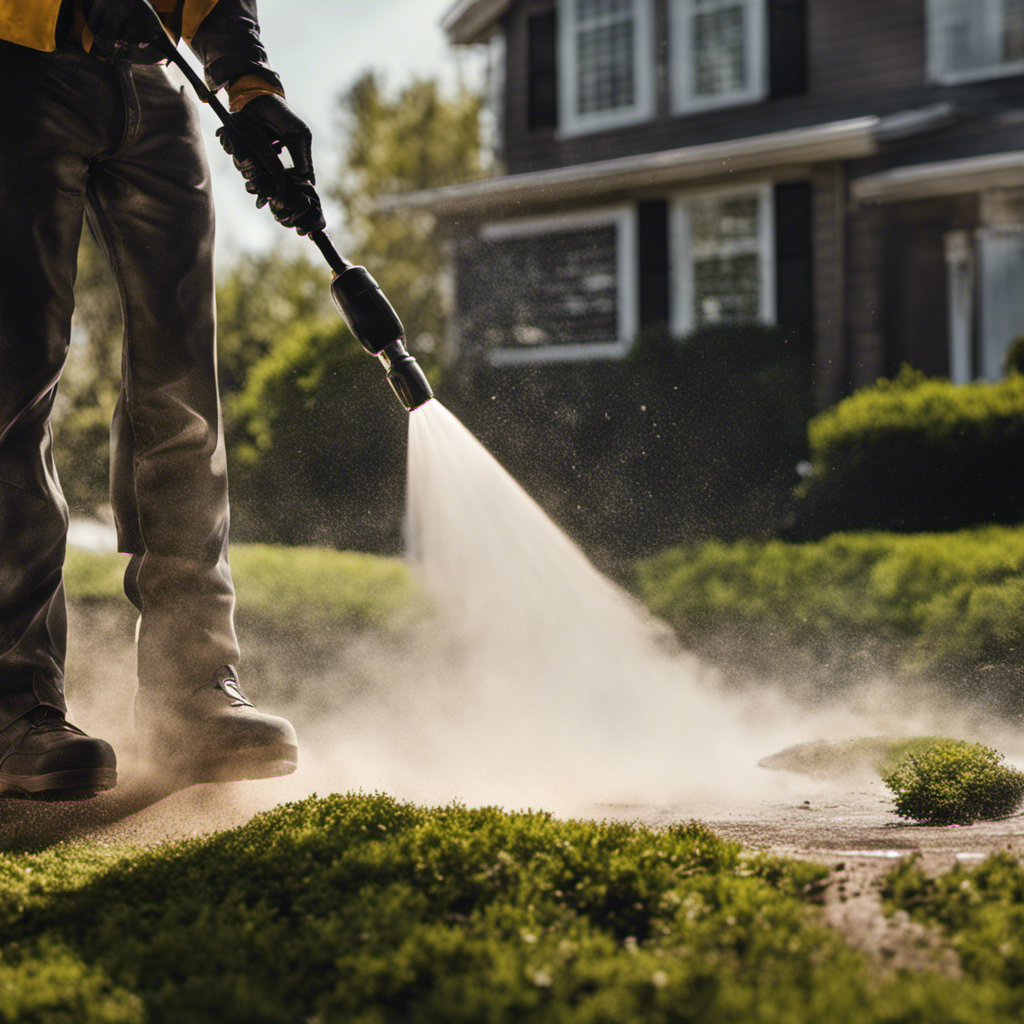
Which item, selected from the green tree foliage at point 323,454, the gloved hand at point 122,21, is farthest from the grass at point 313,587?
the gloved hand at point 122,21

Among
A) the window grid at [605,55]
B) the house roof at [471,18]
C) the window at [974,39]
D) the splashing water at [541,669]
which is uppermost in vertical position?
the house roof at [471,18]

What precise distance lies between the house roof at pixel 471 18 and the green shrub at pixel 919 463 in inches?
406

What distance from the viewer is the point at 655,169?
1428 cm

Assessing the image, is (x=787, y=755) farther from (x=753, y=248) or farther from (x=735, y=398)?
(x=753, y=248)

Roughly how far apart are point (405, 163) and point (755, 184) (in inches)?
726

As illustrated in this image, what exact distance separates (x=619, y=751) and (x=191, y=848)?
2.27 metres

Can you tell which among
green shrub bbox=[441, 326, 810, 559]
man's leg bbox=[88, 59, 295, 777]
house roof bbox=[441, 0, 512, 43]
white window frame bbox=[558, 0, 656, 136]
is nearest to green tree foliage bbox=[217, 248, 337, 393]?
house roof bbox=[441, 0, 512, 43]

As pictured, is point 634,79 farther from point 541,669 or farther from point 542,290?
point 541,669

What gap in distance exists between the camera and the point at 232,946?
219cm

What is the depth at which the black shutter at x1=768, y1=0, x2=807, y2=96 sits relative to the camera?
1432 cm

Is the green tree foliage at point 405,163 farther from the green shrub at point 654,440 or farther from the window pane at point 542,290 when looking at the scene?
the green shrub at point 654,440

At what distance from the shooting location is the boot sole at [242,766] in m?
3.33

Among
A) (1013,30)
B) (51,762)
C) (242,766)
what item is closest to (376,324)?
(242,766)

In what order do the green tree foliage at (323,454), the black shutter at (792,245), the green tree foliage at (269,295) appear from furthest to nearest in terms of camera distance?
the green tree foliage at (269,295) → the black shutter at (792,245) → the green tree foliage at (323,454)
